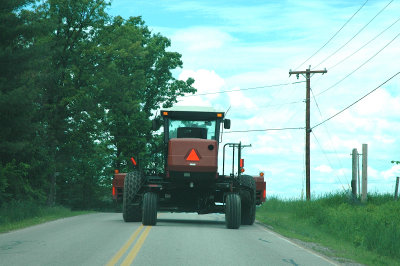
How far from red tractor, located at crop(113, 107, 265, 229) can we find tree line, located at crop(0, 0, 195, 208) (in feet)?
33.0

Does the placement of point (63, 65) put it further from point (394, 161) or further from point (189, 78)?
point (394, 161)

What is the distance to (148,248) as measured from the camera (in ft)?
45.0

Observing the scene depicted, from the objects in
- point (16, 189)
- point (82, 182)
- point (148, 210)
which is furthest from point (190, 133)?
point (82, 182)

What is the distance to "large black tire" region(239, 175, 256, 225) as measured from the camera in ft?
75.1

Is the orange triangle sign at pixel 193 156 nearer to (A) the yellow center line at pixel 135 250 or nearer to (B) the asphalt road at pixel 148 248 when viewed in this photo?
(B) the asphalt road at pixel 148 248

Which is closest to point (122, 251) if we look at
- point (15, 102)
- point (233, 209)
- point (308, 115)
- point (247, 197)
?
point (233, 209)

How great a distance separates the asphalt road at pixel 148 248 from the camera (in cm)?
1180

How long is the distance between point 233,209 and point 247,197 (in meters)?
2.25

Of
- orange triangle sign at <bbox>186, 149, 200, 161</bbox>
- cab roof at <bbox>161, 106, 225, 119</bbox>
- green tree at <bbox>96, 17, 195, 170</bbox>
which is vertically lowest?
orange triangle sign at <bbox>186, 149, 200, 161</bbox>

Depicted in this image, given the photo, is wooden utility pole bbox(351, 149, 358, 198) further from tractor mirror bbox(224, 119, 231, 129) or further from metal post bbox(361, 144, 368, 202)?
tractor mirror bbox(224, 119, 231, 129)

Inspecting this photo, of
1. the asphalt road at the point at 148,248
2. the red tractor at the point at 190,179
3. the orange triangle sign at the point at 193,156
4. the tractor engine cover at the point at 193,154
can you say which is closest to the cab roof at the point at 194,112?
the red tractor at the point at 190,179

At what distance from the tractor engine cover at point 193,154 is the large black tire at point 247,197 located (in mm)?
2569

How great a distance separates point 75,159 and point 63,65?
7.97 metres

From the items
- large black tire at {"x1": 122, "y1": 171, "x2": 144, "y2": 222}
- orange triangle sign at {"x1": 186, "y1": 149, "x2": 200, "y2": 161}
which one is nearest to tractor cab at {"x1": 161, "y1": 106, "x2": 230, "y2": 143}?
orange triangle sign at {"x1": 186, "y1": 149, "x2": 200, "y2": 161}
